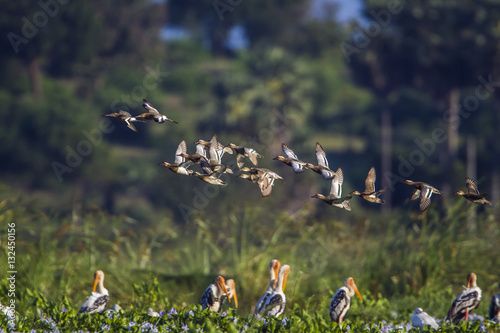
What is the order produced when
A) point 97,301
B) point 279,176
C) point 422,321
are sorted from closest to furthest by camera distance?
1. point 279,176
2. point 422,321
3. point 97,301

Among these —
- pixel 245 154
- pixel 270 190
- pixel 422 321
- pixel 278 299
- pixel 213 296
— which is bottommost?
pixel 213 296

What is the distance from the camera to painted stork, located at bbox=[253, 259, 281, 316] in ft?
19.0

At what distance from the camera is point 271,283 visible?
605 cm

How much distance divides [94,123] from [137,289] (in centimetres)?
4600

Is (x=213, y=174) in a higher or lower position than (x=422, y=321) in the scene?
higher

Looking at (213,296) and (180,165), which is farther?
(213,296)

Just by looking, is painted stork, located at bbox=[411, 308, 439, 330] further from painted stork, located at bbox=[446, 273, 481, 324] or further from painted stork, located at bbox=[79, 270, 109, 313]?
painted stork, located at bbox=[79, 270, 109, 313]

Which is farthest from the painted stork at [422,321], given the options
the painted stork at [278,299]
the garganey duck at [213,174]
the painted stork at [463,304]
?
the garganey duck at [213,174]

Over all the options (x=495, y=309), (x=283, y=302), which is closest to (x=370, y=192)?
(x=283, y=302)

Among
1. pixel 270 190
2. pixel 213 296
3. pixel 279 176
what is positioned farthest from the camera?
pixel 213 296

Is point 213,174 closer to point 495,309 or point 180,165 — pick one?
point 180,165

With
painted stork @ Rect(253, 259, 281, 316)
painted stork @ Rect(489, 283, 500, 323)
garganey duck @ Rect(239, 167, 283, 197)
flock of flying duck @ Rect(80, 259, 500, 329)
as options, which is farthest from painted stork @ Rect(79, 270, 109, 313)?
painted stork @ Rect(489, 283, 500, 323)

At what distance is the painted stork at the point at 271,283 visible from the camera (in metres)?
5.80

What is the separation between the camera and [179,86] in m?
69.0
